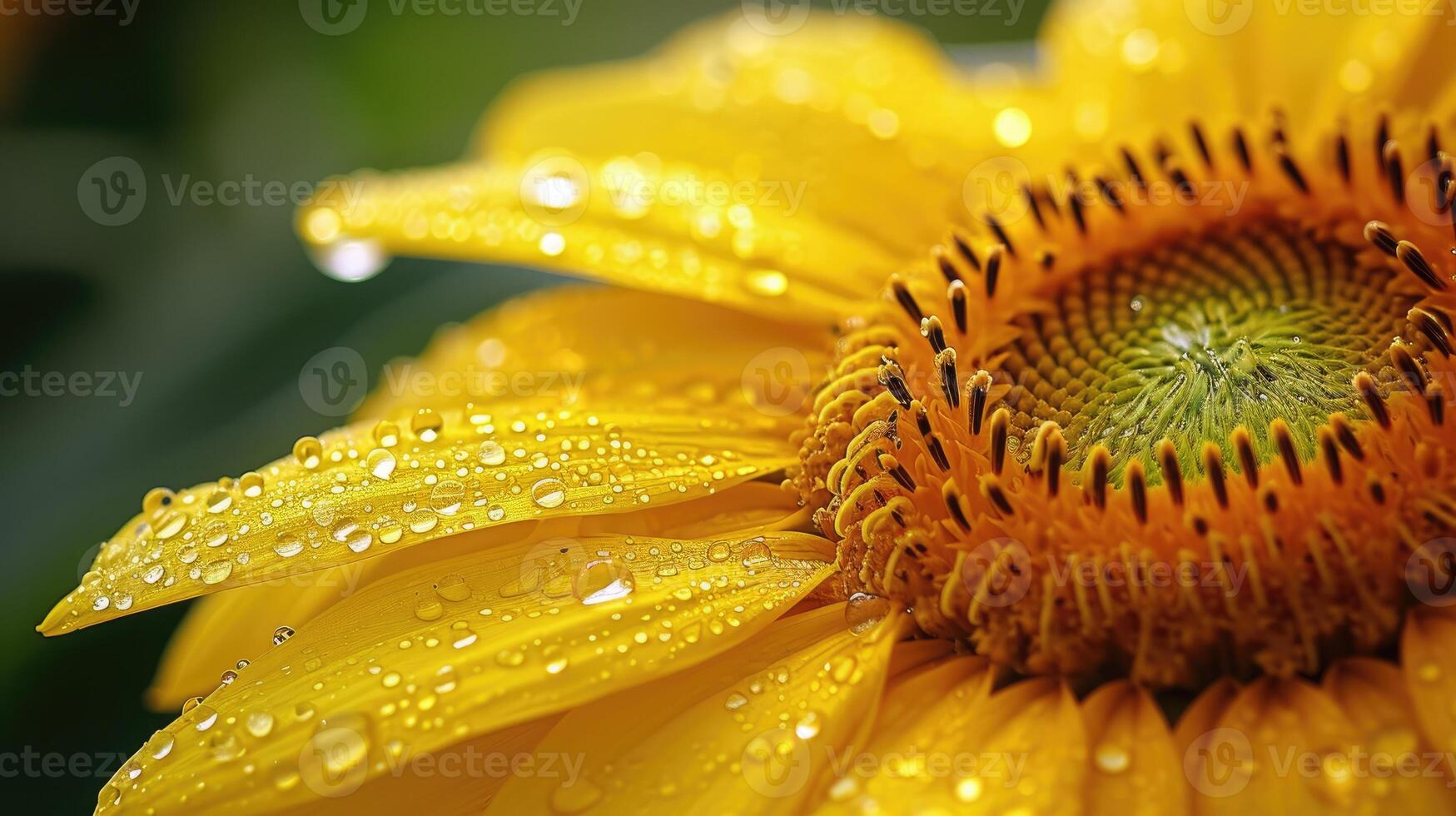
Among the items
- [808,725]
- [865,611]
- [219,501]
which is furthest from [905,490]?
[219,501]

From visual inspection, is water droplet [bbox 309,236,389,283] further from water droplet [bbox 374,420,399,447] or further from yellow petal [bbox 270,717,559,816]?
yellow petal [bbox 270,717,559,816]

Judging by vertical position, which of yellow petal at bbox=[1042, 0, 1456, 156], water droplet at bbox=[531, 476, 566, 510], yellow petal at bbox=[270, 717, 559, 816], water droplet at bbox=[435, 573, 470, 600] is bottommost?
yellow petal at bbox=[270, 717, 559, 816]

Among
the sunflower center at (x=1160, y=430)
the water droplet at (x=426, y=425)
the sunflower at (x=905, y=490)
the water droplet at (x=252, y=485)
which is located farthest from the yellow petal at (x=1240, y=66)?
the water droplet at (x=252, y=485)

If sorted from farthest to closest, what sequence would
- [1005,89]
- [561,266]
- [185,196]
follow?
[185,196] < [1005,89] < [561,266]

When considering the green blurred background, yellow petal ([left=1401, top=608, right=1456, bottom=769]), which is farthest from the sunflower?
the green blurred background

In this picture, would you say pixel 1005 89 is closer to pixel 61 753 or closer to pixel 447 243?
pixel 447 243

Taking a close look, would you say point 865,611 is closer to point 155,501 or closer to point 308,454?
point 308,454

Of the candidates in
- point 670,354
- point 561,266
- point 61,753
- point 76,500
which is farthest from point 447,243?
point 61,753
